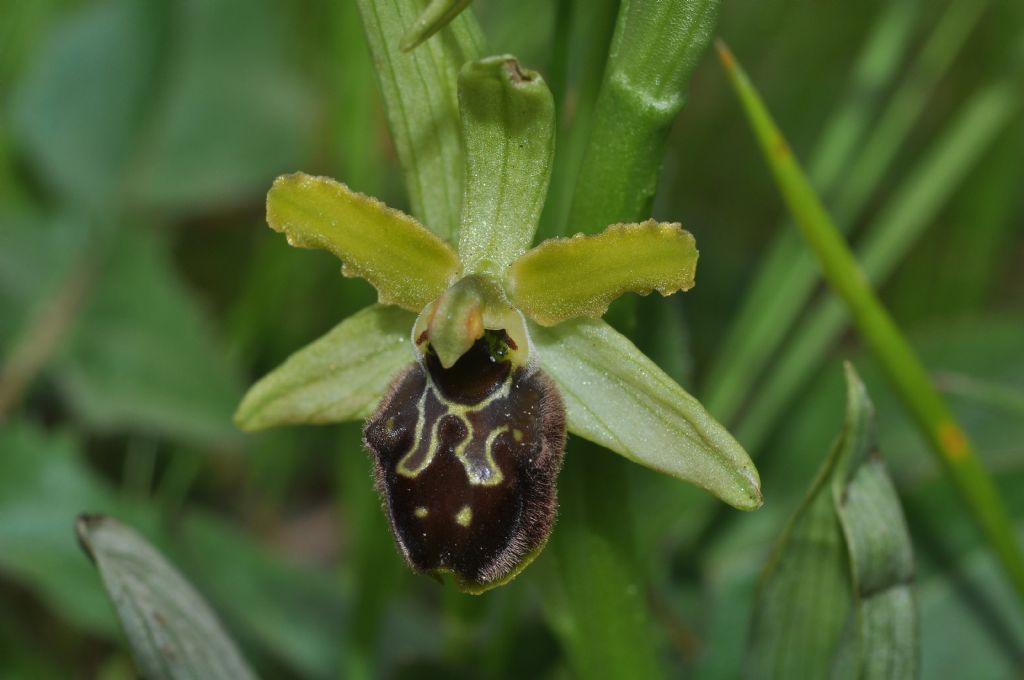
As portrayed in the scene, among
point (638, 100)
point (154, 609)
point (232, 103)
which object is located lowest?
point (232, 103)

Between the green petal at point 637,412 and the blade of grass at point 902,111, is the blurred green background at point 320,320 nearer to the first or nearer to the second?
the blade of grass at point 902,111

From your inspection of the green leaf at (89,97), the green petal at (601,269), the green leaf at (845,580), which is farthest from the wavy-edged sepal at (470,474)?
the green leaf at (89,97)

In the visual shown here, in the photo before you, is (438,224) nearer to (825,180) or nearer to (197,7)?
(825,180)

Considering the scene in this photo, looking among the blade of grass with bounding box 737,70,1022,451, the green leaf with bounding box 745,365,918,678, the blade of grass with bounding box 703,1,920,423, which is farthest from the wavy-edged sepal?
the blade of grass with bounding box 737,70,1022,451

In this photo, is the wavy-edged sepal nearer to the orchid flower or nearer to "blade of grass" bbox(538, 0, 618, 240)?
the orchid flower

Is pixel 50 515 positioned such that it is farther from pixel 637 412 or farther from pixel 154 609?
pixel 637 412

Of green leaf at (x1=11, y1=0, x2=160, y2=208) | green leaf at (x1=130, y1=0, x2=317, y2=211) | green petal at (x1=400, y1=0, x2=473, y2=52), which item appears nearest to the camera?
green petal at (x1=400, y1=0, x2=473, y2=52)

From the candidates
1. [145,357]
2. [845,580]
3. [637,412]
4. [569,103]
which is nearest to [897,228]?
[569,103]
